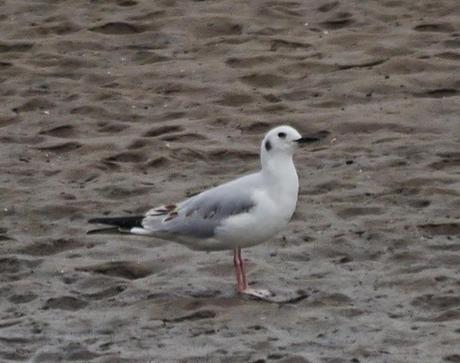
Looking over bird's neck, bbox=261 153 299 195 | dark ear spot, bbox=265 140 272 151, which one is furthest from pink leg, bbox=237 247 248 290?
dark ear spot, bbox=265 140 272 151

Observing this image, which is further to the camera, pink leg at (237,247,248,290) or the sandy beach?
pink leg at (237,247,248,290)

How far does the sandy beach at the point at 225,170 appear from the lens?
8055mm

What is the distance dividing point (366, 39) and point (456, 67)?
936 mm

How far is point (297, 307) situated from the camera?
27.2 ft

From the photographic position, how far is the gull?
851 centimetres

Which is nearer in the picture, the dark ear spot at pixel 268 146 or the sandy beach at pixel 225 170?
the sandy beach at pixel 225 170

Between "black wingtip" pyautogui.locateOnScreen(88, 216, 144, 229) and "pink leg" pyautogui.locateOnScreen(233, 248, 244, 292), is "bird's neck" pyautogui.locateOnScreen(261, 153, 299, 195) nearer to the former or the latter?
"pink leg" pyautogui.locateOnScreen(233, 248, 244, 292)

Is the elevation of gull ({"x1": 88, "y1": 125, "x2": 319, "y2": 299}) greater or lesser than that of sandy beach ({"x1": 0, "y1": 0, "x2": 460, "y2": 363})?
greater

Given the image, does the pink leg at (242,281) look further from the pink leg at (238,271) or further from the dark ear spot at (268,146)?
the dark ear spot at (268,146)

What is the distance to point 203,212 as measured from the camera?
8680mm

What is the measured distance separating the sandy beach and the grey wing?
28 centimetres

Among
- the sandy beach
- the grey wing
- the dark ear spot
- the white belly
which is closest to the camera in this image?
the sandy beach

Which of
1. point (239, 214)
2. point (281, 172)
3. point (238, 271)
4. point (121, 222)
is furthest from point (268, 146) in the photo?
point (121, 222)

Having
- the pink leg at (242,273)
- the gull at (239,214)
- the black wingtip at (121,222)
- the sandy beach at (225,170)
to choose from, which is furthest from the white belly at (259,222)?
the black wingtip at (121,222)
